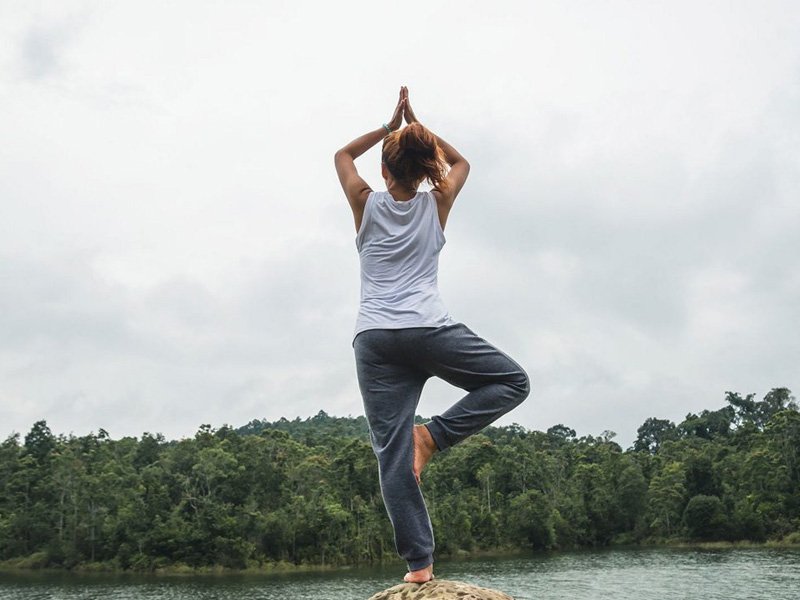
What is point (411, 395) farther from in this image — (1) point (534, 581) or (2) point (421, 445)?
(1) point (534, 581)

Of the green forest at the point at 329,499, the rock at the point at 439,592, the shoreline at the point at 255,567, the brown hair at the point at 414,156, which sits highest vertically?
the green forest at the point at 329,499

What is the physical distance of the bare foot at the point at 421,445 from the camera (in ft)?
11.5

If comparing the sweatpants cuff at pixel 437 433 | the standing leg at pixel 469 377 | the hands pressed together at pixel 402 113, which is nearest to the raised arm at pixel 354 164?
the hands pressed together at pixel 402 113

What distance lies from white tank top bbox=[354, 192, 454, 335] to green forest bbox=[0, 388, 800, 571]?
192 ft

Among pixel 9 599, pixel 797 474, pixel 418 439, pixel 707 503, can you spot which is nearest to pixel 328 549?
pixel 9 599

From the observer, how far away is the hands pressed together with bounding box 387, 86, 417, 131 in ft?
11.8

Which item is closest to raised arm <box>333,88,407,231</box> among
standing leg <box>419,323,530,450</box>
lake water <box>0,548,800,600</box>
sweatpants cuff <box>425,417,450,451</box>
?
standing leg <box>419,323,530,450</box>

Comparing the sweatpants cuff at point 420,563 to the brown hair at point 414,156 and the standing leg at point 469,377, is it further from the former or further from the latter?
the brown hair at point 414,156

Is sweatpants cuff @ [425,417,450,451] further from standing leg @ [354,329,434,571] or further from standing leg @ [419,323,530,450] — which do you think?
standing leg @ [354,329,434,571]

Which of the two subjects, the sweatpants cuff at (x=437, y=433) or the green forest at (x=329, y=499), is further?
the green forest at (x=329, y=499)

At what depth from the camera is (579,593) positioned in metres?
41.3

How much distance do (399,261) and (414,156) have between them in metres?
0.43

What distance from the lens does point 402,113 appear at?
11.9 ft

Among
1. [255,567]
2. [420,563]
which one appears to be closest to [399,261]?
[420,563]
